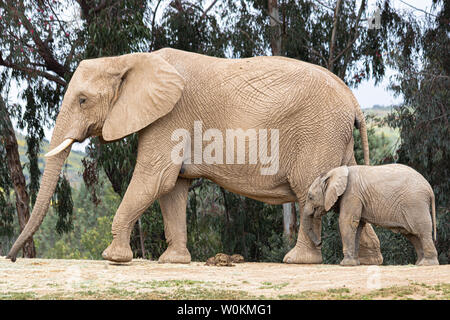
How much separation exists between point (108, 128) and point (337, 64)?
784 cm

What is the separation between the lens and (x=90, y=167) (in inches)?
576

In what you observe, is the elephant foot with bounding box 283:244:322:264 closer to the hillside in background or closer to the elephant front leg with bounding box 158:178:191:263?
the elephant front leg with bounding box 158:178:191:263

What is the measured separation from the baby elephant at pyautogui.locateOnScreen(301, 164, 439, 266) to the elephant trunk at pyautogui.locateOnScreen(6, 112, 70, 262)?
3.11m

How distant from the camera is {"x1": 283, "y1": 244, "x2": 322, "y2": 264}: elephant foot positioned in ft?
28.4

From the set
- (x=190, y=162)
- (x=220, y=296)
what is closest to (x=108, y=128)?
(x=190, y=162)

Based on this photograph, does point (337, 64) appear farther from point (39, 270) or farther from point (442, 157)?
point (39, 270)

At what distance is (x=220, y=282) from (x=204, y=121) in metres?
2.52

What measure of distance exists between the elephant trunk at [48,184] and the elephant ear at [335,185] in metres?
3.10

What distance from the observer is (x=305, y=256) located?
8.66 metres

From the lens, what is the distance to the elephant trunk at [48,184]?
8.42m

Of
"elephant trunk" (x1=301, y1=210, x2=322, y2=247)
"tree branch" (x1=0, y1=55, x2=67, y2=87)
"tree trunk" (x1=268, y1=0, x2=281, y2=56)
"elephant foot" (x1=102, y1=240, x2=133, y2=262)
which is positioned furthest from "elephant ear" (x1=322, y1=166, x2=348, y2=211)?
"tree branch" (x1=0, y1=55, x2=67, y2=87)

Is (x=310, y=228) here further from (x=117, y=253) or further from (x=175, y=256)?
(x=117, y=253)

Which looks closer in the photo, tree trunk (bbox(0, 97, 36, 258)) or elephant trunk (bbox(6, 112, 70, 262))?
elephant trunk (bbox(6, 112, 70, 262))

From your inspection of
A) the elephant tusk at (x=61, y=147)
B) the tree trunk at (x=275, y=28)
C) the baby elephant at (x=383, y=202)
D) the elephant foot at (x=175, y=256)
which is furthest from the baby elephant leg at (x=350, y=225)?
the tree trunk at (x=275, y=28)
